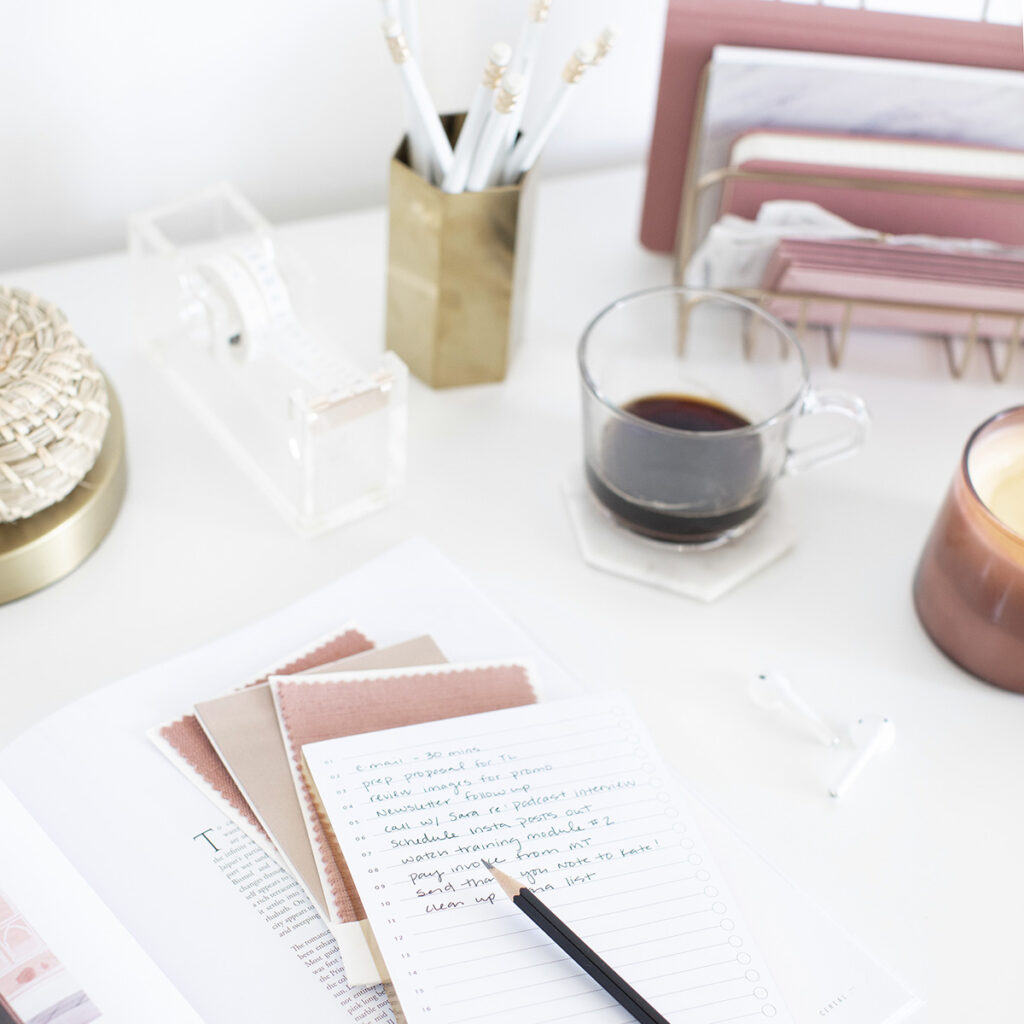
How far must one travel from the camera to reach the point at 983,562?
0.57 m

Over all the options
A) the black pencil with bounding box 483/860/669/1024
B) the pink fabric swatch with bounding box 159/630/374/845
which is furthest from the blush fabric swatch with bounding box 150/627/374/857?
the black pencil with bounding box 483/860/669/1024

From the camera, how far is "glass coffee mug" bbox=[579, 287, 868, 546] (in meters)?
0.62

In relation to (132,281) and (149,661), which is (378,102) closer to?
(132,281)

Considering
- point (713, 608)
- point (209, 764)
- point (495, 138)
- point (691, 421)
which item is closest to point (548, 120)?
point (495, 138)

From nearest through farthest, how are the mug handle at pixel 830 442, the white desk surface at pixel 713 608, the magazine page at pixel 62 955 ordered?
1. the magazine page at pixel 62 955
2. the white desk surface at pixel 713 608
3. the mug handle at pixel 830 442

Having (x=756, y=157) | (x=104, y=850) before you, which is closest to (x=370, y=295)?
(x=756, y=157)

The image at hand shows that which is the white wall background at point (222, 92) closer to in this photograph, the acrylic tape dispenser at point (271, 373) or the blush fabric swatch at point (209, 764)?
the acrylic tape dispenser at point (271, 373)

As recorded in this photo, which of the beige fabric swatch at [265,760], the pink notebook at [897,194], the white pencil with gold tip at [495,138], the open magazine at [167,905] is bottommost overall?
the open magazine at [167,905]

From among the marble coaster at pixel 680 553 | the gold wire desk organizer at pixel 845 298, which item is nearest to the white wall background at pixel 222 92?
the gold wire desk organizer at pixel 845 298

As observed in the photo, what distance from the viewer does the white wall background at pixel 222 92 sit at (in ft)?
2.42

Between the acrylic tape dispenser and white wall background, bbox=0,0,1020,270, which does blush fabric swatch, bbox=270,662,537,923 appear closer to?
the acrylic tape dispenser

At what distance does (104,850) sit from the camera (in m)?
0.49

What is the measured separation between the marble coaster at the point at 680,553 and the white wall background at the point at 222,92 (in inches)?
13.4

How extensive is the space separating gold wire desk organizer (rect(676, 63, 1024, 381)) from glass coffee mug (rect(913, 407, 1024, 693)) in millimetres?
158
